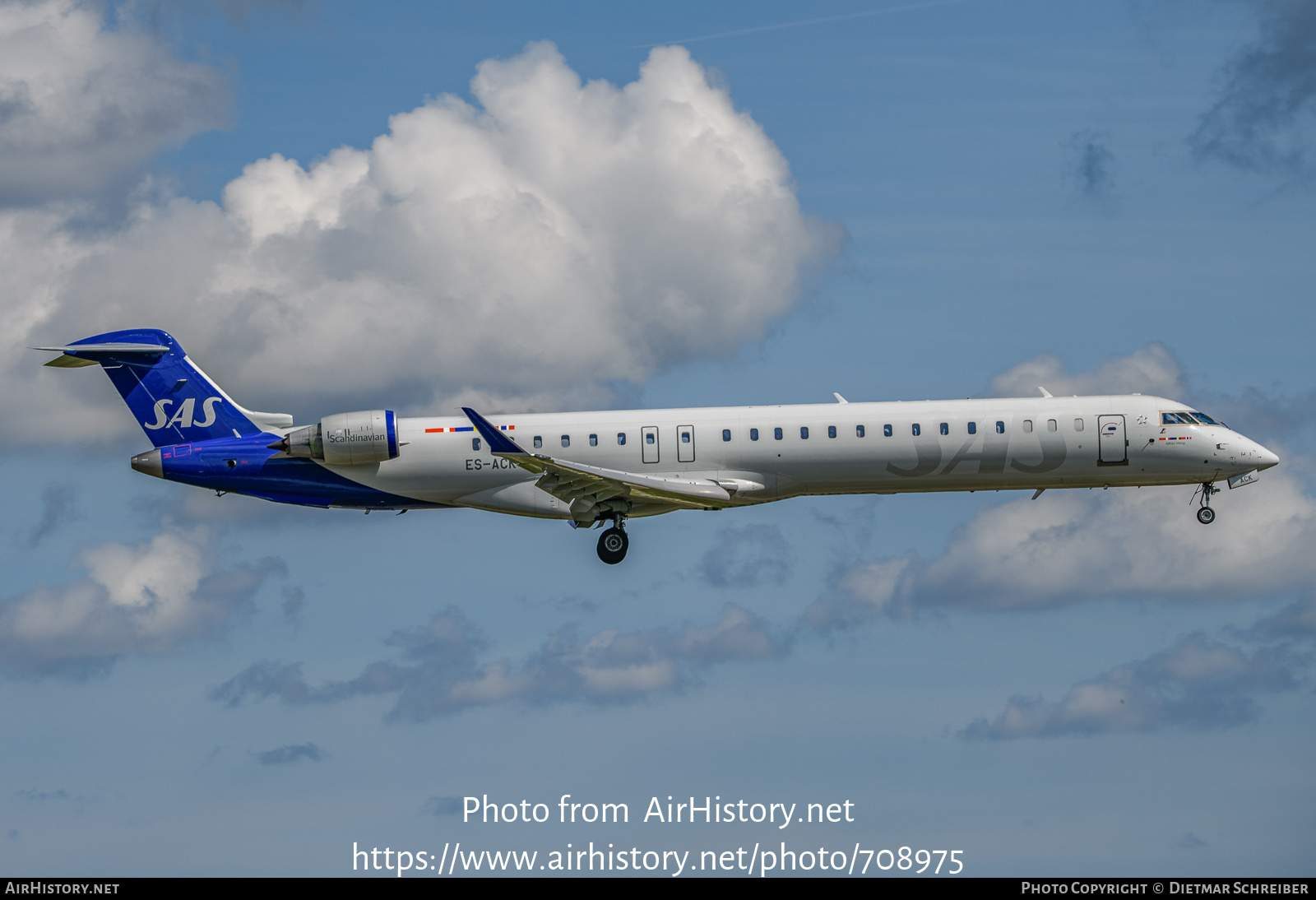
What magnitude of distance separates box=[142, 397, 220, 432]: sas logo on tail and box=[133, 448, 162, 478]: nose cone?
1038mm

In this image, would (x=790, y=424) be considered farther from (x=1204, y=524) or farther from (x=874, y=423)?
(x=1204, y=524)

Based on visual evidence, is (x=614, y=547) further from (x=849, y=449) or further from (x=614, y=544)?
(x=849, y=449)

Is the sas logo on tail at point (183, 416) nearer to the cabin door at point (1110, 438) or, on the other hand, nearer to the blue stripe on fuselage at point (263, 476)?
the blue stripe on fuselage at point (263, 476)

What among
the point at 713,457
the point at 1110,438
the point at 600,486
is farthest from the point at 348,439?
the point at 1110,438

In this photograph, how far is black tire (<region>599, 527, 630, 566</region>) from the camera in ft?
127

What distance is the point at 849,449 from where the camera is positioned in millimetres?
37688

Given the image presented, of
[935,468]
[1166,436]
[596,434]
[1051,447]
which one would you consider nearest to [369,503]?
[596,434]

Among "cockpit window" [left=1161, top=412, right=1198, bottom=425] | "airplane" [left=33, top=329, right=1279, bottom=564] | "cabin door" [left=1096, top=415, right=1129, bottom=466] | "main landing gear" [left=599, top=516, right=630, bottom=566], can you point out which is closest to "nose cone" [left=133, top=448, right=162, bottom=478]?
"airplane" [left=33, top=329, right=1279, bottom=564]

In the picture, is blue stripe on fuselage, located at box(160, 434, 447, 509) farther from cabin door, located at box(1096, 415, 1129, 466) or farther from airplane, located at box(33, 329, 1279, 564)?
cabin door, located at box(1096, 415, 1129, 466)

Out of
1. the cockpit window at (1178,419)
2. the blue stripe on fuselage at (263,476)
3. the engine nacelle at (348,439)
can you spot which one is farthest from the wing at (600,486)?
the cockpit window at (1178,419)

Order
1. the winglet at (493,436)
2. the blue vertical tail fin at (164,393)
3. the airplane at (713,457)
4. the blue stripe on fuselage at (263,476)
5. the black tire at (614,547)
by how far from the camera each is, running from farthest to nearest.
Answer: the blue vertical tail fin at (164,393)
the blue stripe on fuselage at (263,476)
the black tire at (614,547)
the airplane at (713,457)
the winglet at (493,436)

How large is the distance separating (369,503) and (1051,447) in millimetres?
18737

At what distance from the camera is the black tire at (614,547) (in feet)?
127

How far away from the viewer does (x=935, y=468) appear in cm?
3797
